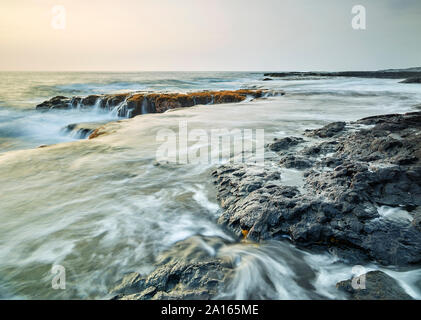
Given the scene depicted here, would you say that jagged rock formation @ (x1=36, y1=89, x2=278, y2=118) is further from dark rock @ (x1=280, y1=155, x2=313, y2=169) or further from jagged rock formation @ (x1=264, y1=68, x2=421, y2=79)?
jagged rock formation @ (x1=264, y1=68, x2=421, y2=79)

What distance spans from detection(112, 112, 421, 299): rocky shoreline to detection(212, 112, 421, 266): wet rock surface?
0.4 inches

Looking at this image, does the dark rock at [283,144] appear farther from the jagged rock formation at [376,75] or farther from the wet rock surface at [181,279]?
the jagged rock formation at [376,75]

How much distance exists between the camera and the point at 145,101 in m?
17.1

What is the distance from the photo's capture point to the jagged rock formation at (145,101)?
16812mm

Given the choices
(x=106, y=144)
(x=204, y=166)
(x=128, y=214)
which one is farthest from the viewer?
(x=106, y=144)

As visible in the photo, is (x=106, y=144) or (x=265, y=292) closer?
(x=265, y=292)

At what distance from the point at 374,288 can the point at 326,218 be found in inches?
36.9

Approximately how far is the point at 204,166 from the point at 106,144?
389 centimetres

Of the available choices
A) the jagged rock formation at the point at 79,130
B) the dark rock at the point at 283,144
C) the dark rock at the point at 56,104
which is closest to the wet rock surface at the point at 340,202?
the dark rock at the point at 283,144

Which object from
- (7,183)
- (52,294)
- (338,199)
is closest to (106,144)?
(7,183)

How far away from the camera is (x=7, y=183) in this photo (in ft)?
18.2

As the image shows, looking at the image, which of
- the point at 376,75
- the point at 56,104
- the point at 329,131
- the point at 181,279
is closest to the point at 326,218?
the point at 181,279
